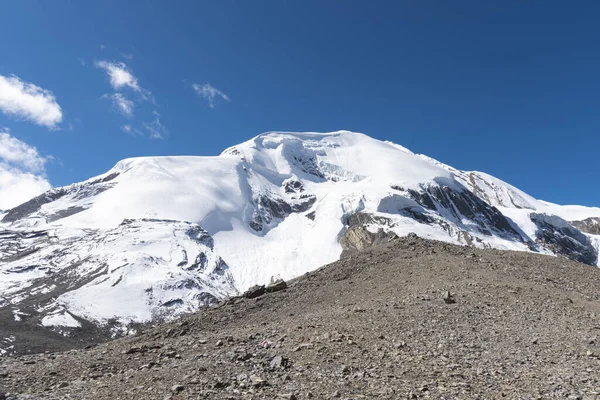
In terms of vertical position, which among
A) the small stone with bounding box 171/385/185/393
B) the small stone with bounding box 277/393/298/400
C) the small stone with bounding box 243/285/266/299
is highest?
the small stone with bounding box 243/285/266/299

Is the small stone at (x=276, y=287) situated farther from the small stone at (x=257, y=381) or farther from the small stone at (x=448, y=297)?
the small stone at (x=257, y=381)

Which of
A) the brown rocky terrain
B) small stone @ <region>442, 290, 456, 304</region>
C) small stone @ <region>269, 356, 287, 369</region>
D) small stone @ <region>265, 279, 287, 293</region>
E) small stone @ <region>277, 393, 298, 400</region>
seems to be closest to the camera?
small stone @ <region>277, 393, 298, 400</region>

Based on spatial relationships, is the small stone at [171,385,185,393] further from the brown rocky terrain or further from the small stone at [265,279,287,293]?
the small stone at [265,279,287,293]

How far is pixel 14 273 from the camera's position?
179 metres

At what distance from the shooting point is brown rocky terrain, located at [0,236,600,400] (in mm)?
10266

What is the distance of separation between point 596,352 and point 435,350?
449cm

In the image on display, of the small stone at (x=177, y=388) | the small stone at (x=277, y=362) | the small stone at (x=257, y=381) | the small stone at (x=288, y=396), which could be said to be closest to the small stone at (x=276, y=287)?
the small stone at (x=277, y=362)

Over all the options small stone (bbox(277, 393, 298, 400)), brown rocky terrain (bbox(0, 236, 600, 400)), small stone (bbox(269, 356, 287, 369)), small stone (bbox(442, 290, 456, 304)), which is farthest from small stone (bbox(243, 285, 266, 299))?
small stone (bbox(277, 393, 298, 400))

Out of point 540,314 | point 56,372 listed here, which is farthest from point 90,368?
point 540,314

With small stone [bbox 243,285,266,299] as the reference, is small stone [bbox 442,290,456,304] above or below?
below

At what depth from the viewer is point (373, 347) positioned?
13.1 meters

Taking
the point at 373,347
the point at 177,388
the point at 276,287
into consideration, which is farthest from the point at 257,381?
the point at 276,287

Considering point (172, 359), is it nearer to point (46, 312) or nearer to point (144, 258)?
point (46, 312)

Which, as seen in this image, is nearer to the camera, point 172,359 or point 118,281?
point 172,359
